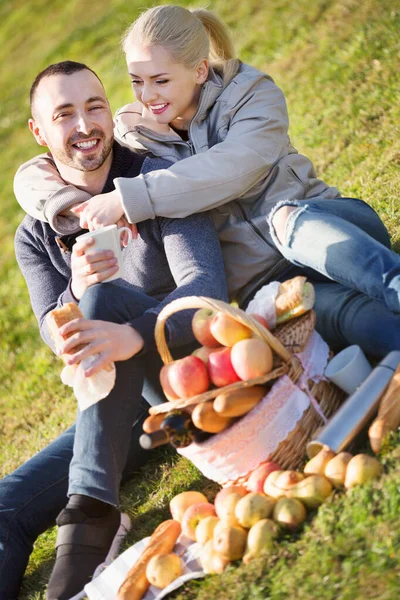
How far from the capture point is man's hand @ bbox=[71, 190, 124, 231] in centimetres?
368

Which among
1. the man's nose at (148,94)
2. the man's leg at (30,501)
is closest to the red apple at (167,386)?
the man's leg at (30,501)

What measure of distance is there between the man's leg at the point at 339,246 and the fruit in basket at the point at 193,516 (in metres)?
1.05

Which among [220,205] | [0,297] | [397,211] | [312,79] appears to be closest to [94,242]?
[220,205]

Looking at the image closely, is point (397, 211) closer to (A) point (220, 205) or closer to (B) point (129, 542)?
(A) point (220, 205)

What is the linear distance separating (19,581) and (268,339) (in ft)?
5.53

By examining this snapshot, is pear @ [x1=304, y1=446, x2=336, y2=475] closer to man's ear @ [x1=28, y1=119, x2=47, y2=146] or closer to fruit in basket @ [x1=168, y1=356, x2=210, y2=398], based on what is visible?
fruit in basket @ [x1=168, y1=356, x2=210, y2=398]

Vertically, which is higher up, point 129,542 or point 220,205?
point 220,205

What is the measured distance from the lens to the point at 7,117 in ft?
46.8

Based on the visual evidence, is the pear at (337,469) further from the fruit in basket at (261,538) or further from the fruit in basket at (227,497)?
the fruit in basket at (227,497)

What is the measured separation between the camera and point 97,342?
324cm

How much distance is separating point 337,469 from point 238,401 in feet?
1.39

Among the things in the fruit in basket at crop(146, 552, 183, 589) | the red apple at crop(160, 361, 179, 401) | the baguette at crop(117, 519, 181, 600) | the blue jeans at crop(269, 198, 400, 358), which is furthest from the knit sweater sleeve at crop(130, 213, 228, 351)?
the fruit in basket at crop(146, 552, 183, 589)

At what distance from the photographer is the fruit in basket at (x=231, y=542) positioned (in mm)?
2887

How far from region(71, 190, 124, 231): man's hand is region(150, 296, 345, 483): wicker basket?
23.5 inches
